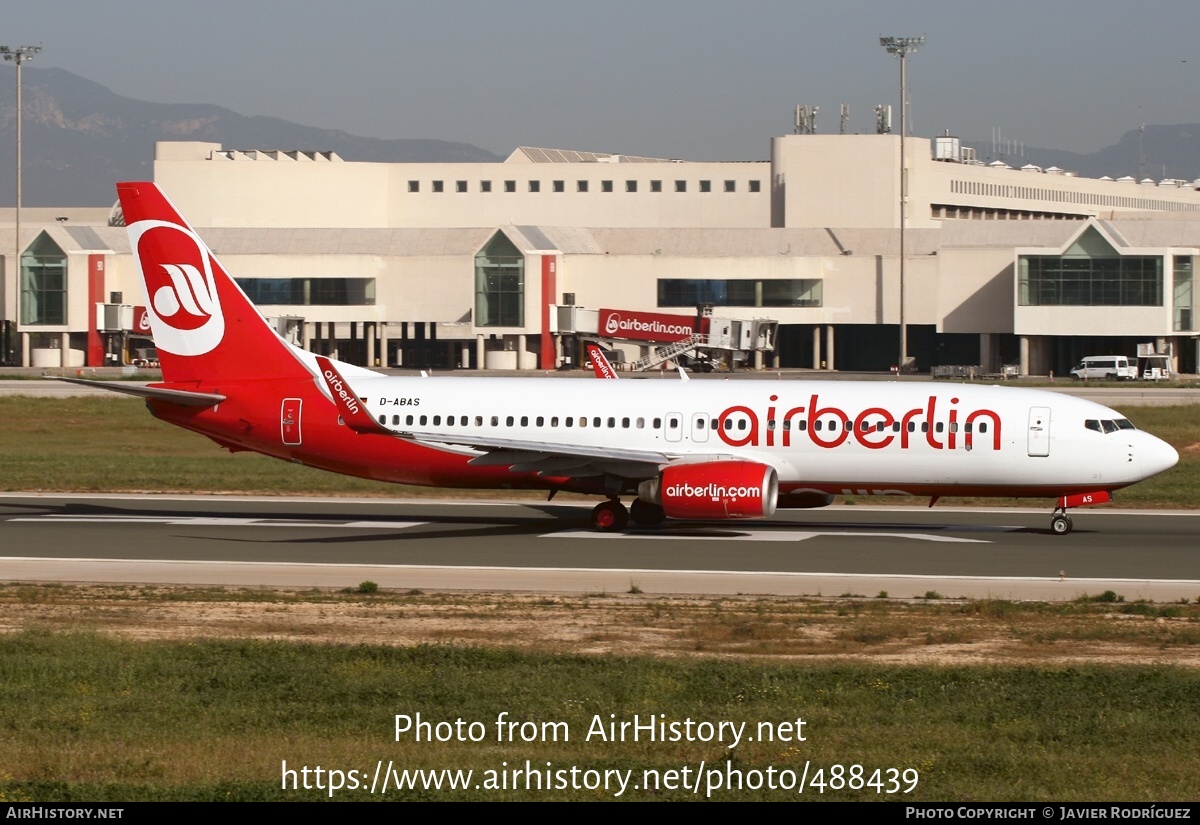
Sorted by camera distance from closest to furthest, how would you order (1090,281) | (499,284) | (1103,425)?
(1103,425) < (1090,281) < (499,284)

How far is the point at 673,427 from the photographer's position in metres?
34.9

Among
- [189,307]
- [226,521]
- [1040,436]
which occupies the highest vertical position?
[189,307]

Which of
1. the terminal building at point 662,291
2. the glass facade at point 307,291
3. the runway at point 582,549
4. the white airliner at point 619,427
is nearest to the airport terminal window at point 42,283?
the terminal building at point 662,291

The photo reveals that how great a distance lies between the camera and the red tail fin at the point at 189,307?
119 ft

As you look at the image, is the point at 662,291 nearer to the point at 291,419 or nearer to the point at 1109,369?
the point at 1109,369

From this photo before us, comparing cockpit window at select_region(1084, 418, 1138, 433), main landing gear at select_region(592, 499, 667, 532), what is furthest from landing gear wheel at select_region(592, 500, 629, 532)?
cockpit window at select_region(1084, 418, 1138, 433)

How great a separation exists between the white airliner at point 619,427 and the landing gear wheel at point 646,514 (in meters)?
0.04

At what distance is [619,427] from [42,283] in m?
96.3

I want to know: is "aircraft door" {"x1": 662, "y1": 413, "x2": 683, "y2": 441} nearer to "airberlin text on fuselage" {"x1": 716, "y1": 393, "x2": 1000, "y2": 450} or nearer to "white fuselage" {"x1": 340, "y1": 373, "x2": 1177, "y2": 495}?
"white fuselage" {"x1": 340, "y1": 373, "x2": 1177, "y2": 495}

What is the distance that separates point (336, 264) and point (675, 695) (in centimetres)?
11149

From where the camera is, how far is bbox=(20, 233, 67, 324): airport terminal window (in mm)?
→ 121062

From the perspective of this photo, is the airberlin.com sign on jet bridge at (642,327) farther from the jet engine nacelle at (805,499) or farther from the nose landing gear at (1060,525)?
the nose landing gear at (1060,525)

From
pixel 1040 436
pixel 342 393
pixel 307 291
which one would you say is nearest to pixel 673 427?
pixel 342 393

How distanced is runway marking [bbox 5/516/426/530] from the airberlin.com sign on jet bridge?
81.6 meters
